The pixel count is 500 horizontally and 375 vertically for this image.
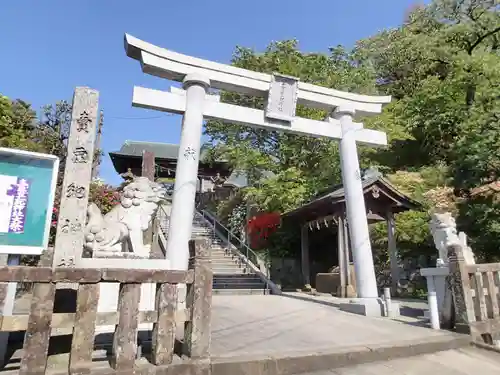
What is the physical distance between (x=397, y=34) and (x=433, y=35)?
3.45 meters

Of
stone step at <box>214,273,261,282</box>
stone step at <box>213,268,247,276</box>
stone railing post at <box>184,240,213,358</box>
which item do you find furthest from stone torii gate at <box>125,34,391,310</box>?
stone step at <box>213,268,247,276</box>

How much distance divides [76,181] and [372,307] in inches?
254

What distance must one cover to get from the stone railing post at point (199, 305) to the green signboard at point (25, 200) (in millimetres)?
1624

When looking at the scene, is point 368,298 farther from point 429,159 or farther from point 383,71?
point 383,71

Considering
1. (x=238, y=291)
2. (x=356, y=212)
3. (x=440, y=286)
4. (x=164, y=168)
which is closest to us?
(x=440, y=286)

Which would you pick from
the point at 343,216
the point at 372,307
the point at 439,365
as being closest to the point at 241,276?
the point at 343,216

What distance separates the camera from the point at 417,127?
18.4m

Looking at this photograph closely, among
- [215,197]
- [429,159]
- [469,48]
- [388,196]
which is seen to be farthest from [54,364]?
[469,48]

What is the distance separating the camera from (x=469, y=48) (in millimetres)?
20297

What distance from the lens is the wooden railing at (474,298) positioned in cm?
549

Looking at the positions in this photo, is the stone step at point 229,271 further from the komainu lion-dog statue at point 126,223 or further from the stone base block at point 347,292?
the komainu lion-dog statue at point 126,223

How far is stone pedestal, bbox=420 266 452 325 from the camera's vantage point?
5957mm

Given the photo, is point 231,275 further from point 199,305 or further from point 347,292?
point 199,305

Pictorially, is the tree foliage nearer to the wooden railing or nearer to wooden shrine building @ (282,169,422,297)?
wooden shrine building @ (282,169,422,297)
